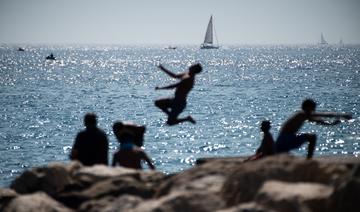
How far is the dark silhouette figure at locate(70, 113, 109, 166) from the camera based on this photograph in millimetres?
11344

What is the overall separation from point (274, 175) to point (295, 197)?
1009 millimetres

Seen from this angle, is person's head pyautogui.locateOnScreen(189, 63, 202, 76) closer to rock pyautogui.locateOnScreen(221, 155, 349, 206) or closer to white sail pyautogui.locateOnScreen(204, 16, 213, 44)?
rock pyautogui.locateOnScreen(221, 155, 349, 206)

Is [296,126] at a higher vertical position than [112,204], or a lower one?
higher

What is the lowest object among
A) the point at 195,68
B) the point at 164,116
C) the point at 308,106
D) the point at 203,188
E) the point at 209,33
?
the point at 164,116

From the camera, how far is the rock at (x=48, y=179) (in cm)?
1020

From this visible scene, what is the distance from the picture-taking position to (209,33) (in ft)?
606

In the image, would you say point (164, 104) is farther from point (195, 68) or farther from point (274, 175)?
point (274, 175)

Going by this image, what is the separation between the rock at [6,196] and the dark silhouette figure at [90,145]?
154 cm

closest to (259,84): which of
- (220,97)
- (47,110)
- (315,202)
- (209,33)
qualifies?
(220,97)

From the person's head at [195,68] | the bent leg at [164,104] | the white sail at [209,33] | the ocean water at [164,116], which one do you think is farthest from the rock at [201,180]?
the white sail at [209,33]

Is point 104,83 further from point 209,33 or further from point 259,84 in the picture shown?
point 209,33

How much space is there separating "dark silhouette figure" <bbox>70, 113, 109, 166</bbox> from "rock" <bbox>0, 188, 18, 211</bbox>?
1.54 meters

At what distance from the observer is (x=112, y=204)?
878 centimetres

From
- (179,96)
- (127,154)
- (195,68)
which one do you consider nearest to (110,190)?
(127,154)
